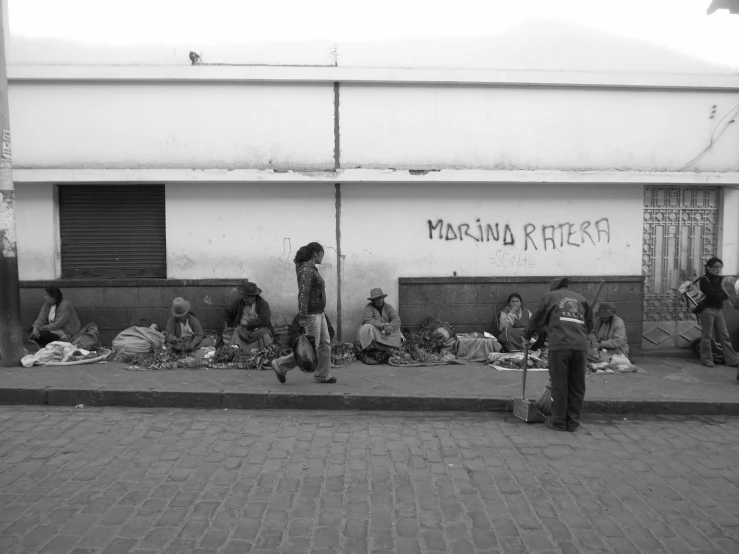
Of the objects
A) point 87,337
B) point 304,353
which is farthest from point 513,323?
point 87,337

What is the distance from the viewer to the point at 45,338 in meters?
8.11

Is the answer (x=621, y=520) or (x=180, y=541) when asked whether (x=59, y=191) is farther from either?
(x=621, y=520)

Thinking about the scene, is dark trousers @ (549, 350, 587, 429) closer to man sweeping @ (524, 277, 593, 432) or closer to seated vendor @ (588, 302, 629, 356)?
man sweeping @ (524, 277, 593, 432)

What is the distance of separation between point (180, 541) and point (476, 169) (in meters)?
6.74

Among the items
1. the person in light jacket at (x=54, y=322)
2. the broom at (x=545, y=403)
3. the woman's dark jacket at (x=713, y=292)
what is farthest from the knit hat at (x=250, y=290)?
the woman's dark jacket at (x=713, y=292)

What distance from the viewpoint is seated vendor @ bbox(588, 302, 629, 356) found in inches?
323

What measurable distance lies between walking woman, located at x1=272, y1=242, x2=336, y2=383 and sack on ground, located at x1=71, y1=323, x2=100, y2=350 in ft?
11.0

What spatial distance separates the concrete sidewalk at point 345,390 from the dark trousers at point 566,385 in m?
0.75

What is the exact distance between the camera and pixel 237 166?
28.1ft

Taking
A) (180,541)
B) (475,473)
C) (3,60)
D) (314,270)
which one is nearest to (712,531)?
(475,473)

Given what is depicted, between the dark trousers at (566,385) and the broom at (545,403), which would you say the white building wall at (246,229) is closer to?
the broom at (545,403)

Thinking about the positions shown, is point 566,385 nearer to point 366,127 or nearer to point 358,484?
point 358,484

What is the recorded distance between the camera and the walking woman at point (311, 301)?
21.4 ft

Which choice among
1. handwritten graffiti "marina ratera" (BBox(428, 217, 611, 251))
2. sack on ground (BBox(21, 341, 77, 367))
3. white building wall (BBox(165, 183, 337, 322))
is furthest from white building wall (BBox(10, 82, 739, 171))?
sack on ground (BBox(21, 341, 77, 367))
